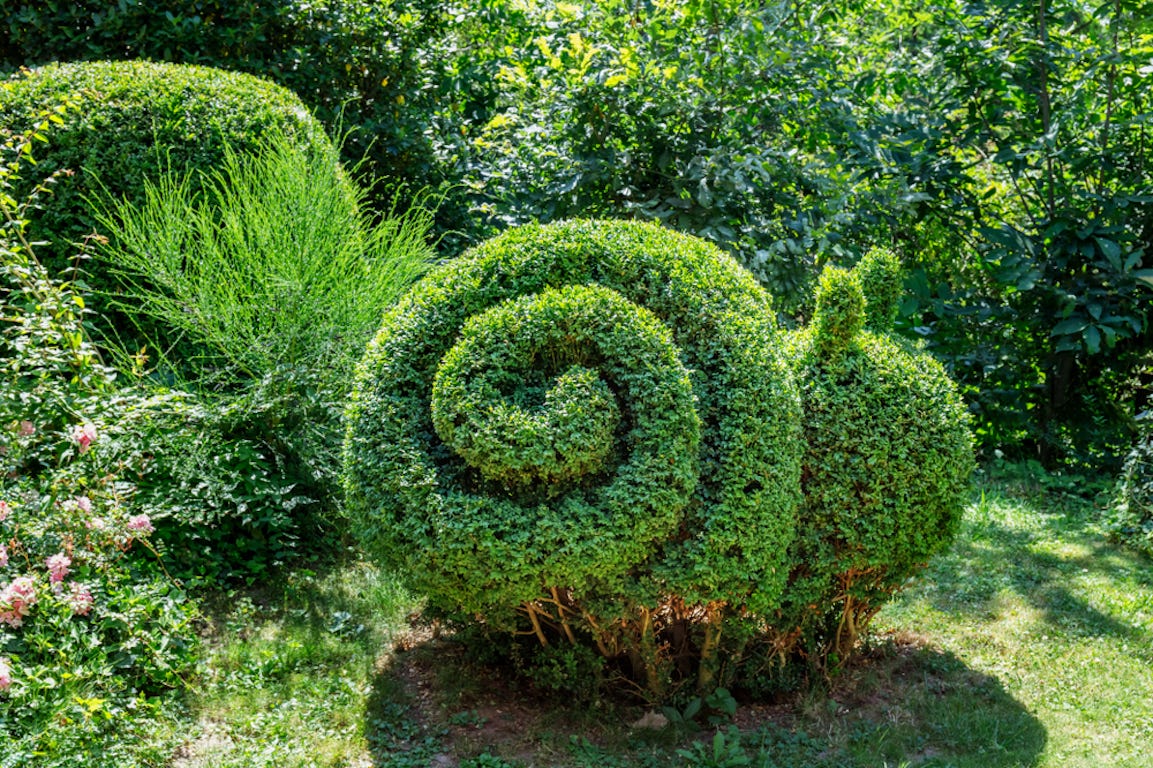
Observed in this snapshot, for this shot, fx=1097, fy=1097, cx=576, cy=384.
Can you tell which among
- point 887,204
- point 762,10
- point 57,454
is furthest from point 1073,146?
point 57,454

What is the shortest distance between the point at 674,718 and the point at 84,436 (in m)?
2.51

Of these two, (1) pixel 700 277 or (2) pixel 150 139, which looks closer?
(1) pixel 700 277

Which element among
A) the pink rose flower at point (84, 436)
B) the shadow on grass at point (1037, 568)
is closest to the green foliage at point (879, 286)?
the shadow on grass at point (1037, 568)

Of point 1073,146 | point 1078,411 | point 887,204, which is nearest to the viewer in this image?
point 887,204

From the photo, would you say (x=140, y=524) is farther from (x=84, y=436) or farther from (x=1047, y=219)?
(x=1047, y=219)

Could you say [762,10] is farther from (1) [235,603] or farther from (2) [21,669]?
(2) [21,669]

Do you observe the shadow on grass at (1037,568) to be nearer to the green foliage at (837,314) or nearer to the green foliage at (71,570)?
the green foliage at (837,314)

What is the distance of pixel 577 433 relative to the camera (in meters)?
3.50

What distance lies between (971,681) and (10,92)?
575 cm

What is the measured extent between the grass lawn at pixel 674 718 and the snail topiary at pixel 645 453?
282mm

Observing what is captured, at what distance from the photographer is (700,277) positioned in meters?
3.96

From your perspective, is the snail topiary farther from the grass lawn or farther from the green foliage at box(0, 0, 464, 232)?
the green foliage at box(0, 0, 464, 232)

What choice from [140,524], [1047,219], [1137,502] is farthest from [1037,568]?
[140,524]

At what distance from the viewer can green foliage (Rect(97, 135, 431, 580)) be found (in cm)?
500
